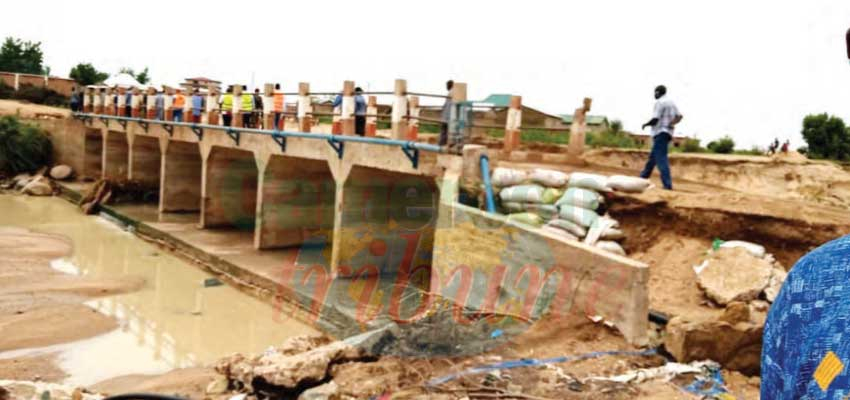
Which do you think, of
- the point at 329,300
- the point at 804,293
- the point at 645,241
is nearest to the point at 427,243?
the point at 329,300

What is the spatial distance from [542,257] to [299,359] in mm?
2728

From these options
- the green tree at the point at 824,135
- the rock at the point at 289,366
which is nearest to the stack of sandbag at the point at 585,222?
the rock at the point at 289,366

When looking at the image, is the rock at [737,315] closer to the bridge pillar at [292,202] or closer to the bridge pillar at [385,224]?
the bridge pillar at [385,224]

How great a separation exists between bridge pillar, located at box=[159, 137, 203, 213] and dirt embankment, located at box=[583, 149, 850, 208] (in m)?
12.3

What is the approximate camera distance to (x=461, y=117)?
9008 millimetres

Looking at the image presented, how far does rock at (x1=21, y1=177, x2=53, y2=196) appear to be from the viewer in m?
23.5

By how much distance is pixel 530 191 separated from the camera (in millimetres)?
8602

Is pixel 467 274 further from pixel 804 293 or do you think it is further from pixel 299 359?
pixel 804 293

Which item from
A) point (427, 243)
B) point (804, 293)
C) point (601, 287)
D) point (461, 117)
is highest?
point (461, 117)

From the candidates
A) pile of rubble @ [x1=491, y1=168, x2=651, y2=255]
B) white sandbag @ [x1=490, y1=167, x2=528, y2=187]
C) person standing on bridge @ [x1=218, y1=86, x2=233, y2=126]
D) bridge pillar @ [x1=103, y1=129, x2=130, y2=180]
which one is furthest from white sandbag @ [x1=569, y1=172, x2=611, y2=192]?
bridge pillar @ [x1=103, y1=129, x2=130, y2=180]

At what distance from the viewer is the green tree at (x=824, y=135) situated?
70.8 ft

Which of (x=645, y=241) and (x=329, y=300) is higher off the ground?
(x=645, y=241)

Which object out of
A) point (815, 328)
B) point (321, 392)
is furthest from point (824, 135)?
point (815, 328)

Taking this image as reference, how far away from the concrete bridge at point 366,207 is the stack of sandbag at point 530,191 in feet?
1.38
